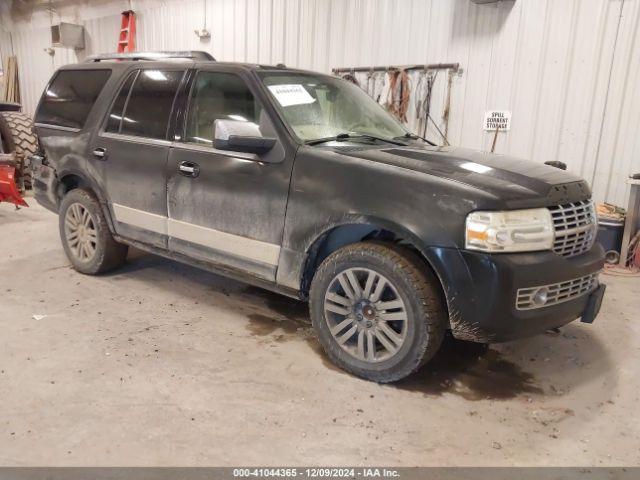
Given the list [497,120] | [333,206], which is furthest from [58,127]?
[497,120]

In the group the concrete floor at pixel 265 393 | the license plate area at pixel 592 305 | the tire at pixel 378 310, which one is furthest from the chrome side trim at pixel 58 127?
the license plate area at pixel 592 305

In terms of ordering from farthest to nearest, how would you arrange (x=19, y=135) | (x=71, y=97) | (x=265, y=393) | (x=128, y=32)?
(x=128, y=32), (x=19, y=135), (x=71, y=97), (x=265, y=393)

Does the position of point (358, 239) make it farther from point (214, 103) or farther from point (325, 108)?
point (214, 103)

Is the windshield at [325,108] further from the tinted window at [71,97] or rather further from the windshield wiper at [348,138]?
the tinted window at [71,97]

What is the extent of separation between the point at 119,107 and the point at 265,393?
8.27 feet

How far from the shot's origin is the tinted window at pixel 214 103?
3157mm

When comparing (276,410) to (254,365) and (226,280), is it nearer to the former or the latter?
(254,365)

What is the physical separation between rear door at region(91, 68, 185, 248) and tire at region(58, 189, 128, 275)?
0.23 m

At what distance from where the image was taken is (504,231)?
2268 mm

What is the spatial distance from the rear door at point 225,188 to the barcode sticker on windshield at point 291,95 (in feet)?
0.44

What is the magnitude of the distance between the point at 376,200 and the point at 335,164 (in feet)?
1.10

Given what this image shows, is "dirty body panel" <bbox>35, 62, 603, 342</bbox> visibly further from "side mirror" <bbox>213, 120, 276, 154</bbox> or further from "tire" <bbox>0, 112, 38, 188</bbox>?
"tire" <bbox>0, 112, 38, 188</bbox>

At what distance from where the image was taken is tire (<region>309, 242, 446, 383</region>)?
8.07 feet

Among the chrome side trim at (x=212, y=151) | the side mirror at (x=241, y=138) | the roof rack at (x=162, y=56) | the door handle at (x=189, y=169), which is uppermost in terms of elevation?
the roof rack at (x=162, y=56)
